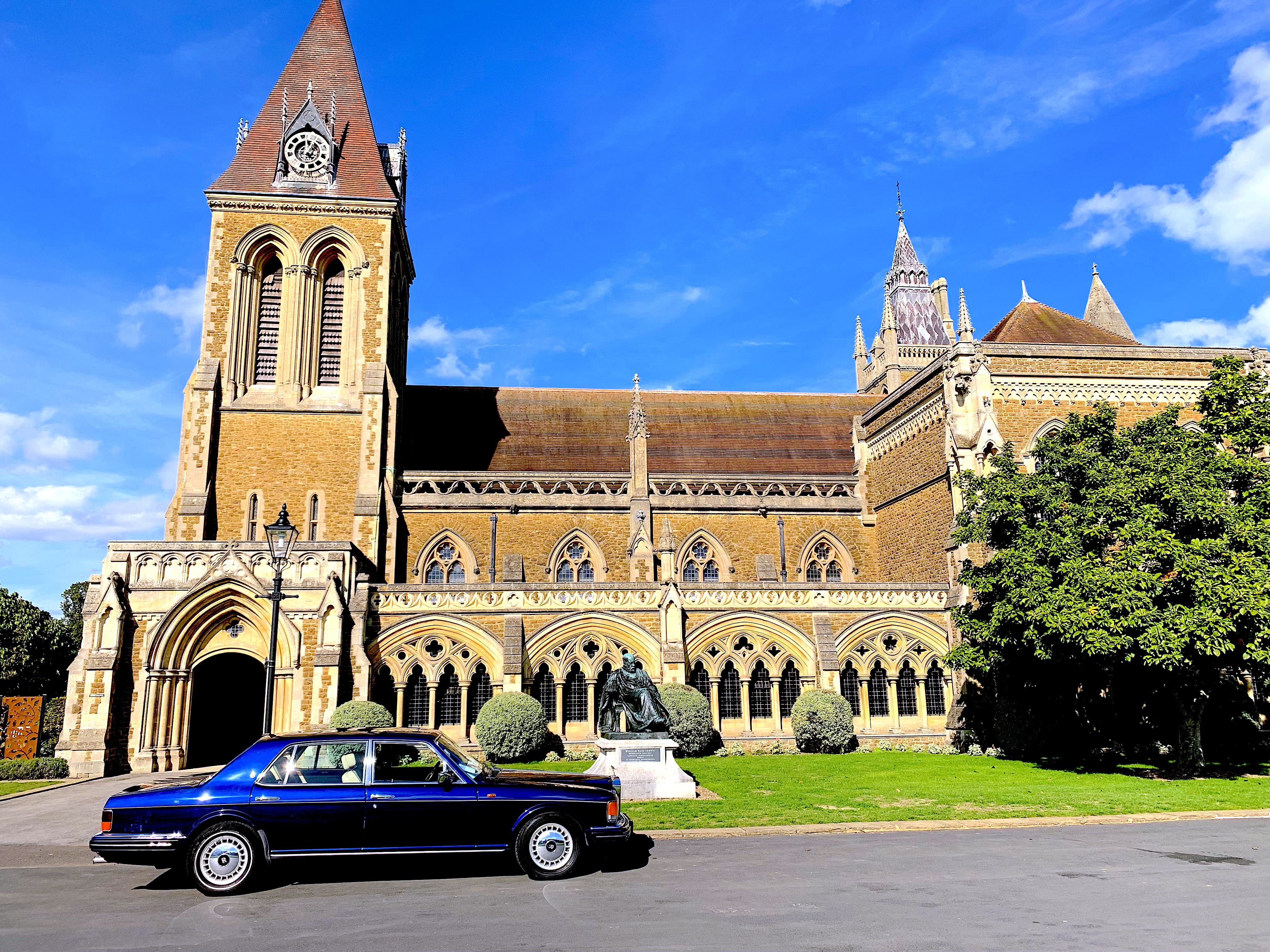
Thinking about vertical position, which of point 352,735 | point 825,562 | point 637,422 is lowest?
point 352,735

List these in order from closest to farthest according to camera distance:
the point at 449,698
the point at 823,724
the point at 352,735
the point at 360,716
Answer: the point at 352,735 < the point at 360,716 < the point at 823,724 < the point at 449,698

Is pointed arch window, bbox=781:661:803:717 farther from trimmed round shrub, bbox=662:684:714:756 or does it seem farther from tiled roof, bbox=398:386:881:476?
tiled roof, bbox=398:386:881:476

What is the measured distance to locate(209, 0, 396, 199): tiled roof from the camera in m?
31.4

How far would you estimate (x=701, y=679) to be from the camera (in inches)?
1014

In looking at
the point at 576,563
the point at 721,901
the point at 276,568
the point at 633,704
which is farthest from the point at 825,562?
the point at 721,901

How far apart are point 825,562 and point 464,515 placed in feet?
42.7

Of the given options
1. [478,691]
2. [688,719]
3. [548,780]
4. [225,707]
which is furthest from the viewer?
[225,707]

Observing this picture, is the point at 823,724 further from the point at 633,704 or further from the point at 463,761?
the point at 463,761

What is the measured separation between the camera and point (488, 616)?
25.1 meters

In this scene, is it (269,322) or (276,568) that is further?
(269,322)

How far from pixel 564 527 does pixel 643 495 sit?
2.99m

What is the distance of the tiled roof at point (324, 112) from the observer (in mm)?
31422

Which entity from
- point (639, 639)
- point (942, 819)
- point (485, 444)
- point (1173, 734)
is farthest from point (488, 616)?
point (1173, 734)

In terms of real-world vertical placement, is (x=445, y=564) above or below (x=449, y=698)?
above
